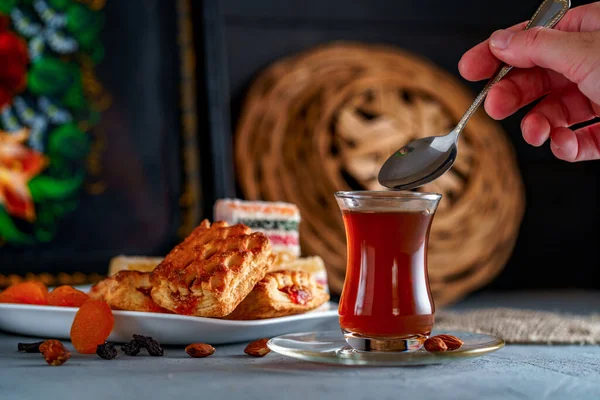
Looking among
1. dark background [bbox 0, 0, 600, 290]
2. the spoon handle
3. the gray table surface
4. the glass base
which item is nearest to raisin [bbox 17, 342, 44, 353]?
the gray table surface

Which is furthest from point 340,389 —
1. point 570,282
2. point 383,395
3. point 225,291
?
point 570,282

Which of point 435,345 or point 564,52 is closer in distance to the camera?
point 435,345

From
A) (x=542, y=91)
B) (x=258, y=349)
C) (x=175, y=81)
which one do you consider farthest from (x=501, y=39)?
(x=175, y=81)

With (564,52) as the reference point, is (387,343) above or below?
below

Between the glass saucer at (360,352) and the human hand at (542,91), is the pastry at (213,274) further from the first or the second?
the human hand at (542,91)

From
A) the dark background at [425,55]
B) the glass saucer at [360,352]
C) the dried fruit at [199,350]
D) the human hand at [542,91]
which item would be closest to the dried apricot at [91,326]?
the dried fruit at [199,350]

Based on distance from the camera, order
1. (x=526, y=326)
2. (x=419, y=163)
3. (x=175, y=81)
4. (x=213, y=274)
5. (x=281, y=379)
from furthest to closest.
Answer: (x=175, y=81) → (x=526, y=326) → (x=419, y=163) → (x=213, y=274) → (x=281, y=379)

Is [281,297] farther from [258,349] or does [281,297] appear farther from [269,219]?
[269,219]

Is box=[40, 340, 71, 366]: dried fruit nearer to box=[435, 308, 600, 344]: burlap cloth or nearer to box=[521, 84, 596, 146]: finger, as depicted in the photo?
box=[435, 308, 600, 344]: burlap cloth
